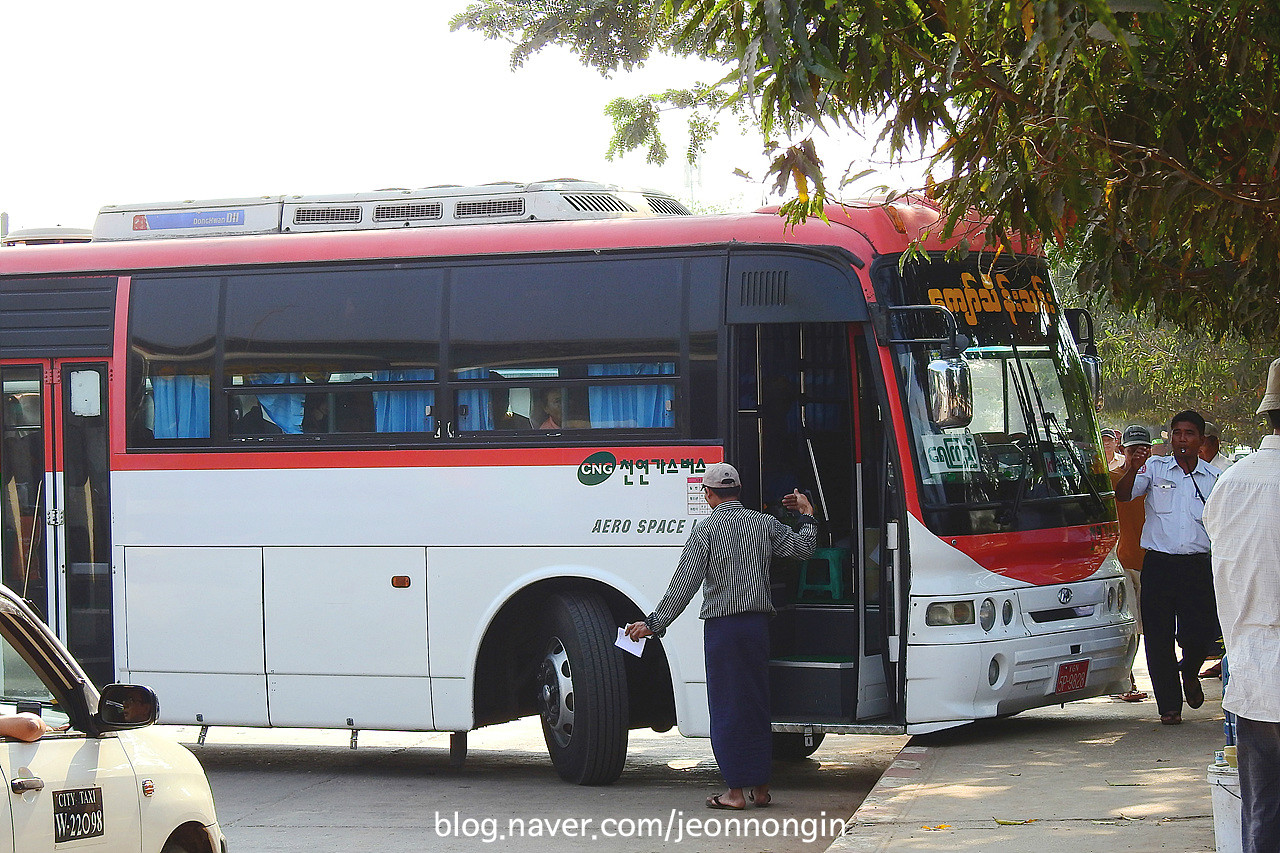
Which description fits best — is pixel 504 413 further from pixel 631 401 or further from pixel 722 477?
pixel 722 477

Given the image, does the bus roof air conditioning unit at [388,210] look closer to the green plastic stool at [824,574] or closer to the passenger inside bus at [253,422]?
the passenger inside bus at [253,422]

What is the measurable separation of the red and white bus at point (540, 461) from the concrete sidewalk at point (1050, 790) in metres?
0.35

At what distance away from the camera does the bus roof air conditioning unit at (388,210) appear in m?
10.0

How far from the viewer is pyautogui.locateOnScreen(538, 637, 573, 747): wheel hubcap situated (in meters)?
9.45

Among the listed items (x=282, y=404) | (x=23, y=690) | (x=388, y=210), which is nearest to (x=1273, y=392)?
(x=23, y=690)

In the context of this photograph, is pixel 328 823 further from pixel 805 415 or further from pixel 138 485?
pixel 805 415

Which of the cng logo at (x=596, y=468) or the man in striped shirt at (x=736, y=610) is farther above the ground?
the cng logo at (x=596, y=468)

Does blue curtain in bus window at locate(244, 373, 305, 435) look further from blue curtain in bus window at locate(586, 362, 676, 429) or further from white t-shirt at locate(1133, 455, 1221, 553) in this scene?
white t-shirt at locate(1133, 455, 1221, 553)

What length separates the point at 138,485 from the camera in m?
10.2

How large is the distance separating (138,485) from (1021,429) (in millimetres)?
5584

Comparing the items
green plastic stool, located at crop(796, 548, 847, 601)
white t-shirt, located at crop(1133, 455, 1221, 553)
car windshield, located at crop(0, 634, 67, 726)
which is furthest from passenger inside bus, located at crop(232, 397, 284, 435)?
white t-shirt, located at crop(1133, 455, 1221, 553)

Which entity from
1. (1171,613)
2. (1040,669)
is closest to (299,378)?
(1040,669)

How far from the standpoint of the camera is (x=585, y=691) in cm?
924

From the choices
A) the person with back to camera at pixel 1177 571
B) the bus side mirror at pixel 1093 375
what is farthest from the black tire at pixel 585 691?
the bus side mirror at pixel 1093 375
